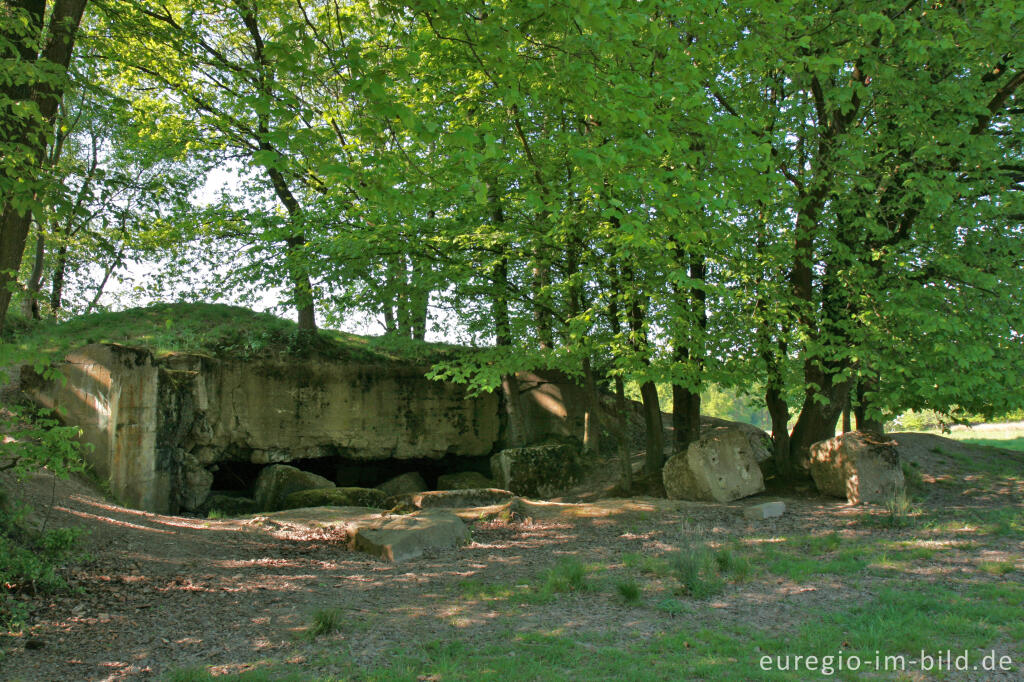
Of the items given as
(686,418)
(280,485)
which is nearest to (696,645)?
(686,418)

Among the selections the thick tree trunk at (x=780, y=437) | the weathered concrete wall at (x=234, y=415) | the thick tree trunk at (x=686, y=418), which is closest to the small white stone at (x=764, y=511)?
the thick tree trunk at (x=780, y=437)

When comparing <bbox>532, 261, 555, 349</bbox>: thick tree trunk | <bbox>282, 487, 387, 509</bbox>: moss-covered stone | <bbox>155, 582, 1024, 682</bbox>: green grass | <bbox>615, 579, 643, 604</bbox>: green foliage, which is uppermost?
<bbox>532, 261, 555, 349</bbox>: thick tree trunk

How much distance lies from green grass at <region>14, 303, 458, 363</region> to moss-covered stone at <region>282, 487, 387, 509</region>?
414 cm

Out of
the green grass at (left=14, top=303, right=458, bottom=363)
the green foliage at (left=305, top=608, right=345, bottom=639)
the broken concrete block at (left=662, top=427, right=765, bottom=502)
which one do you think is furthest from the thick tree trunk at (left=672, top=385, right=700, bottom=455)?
the green foliage at (left=305, top=608, right=345, bottom=639)

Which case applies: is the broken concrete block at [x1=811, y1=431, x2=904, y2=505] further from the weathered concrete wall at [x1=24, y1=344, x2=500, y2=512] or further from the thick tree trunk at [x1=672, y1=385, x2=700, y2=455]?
the weathered concrete wall at [x1=24, y1=344, x2=500, y2=512]

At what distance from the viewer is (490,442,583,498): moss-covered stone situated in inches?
571

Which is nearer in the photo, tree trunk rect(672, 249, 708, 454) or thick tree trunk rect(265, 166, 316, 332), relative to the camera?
tree trunk rect(672, 249, 708, 454)

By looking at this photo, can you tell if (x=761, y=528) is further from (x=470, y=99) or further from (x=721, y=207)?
(x=470, y=99)

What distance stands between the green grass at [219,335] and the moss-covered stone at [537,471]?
403cm

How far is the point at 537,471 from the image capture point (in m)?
14.6

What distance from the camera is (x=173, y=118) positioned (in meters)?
14.8

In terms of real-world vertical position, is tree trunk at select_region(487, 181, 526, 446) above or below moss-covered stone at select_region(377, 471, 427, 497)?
above

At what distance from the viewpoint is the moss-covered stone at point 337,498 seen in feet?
40.1

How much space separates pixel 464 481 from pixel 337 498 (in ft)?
14.6
